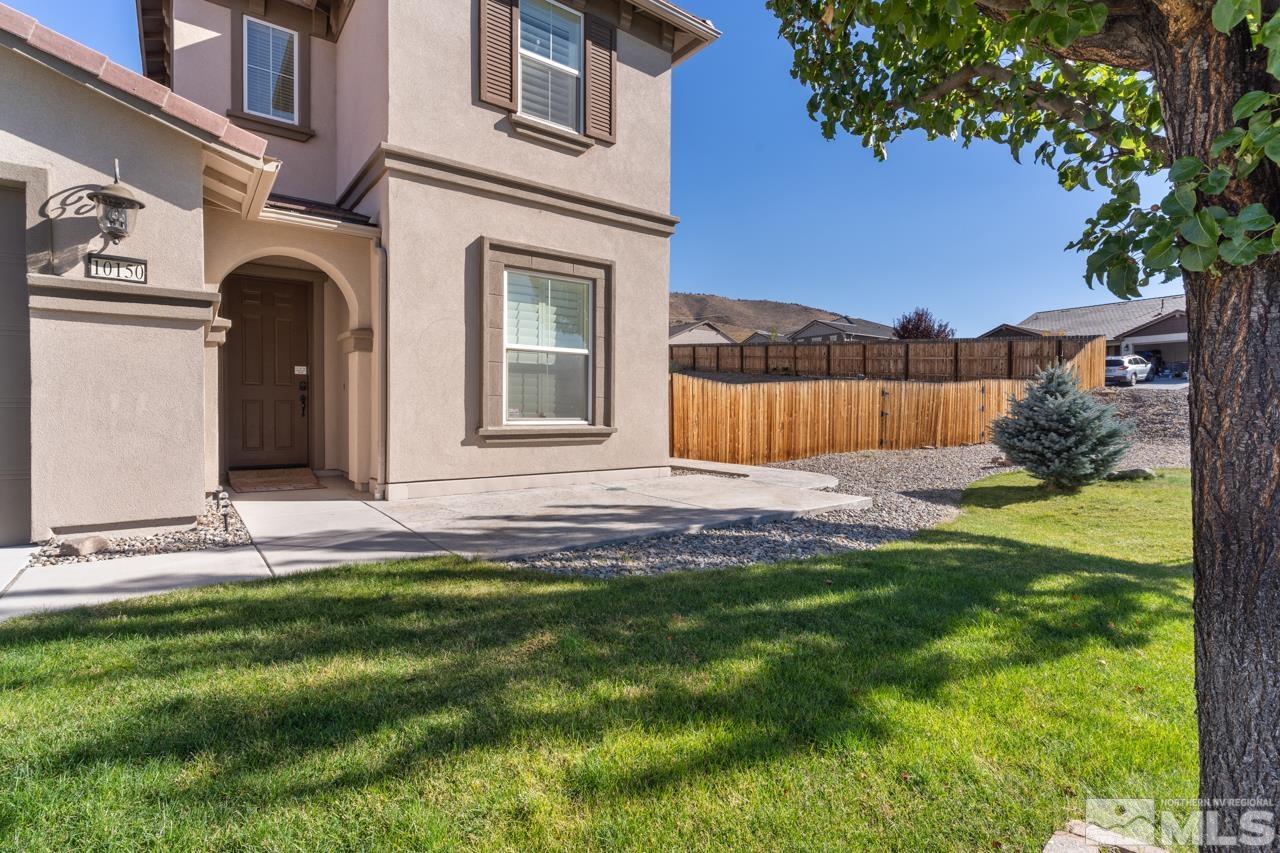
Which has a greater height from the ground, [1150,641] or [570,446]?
[570,446]

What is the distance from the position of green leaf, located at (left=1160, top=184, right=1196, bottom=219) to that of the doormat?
8245mm

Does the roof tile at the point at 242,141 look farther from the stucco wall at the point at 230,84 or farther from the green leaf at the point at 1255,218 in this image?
the green leaf at the point at 1255,218

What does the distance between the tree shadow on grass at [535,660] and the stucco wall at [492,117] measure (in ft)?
16.6

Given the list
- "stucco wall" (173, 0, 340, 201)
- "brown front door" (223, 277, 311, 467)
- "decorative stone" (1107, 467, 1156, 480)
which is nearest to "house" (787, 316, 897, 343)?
"decorative stone" (1107, 467, 1156, 480)

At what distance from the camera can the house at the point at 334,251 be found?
494cm

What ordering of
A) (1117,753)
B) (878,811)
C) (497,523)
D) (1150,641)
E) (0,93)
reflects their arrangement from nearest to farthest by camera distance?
(878,811) < (1117,753) < (1150,641) < (0,93) < (497,523)

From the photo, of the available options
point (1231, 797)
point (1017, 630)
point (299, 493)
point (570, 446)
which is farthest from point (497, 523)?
point (1231, 797)

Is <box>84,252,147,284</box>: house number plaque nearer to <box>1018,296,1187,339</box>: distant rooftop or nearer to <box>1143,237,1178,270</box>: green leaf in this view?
<box>1143,237,1178,270</box>: green leaf

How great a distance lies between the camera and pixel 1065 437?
9469 mm

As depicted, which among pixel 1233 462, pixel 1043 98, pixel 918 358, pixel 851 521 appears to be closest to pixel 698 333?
pixel 918 358

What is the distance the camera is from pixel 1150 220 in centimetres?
157

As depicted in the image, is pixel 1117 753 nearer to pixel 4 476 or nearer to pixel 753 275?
pixel 4 476

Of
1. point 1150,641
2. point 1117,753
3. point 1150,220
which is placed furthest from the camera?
point 1150,641

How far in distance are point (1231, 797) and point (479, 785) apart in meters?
2.12
